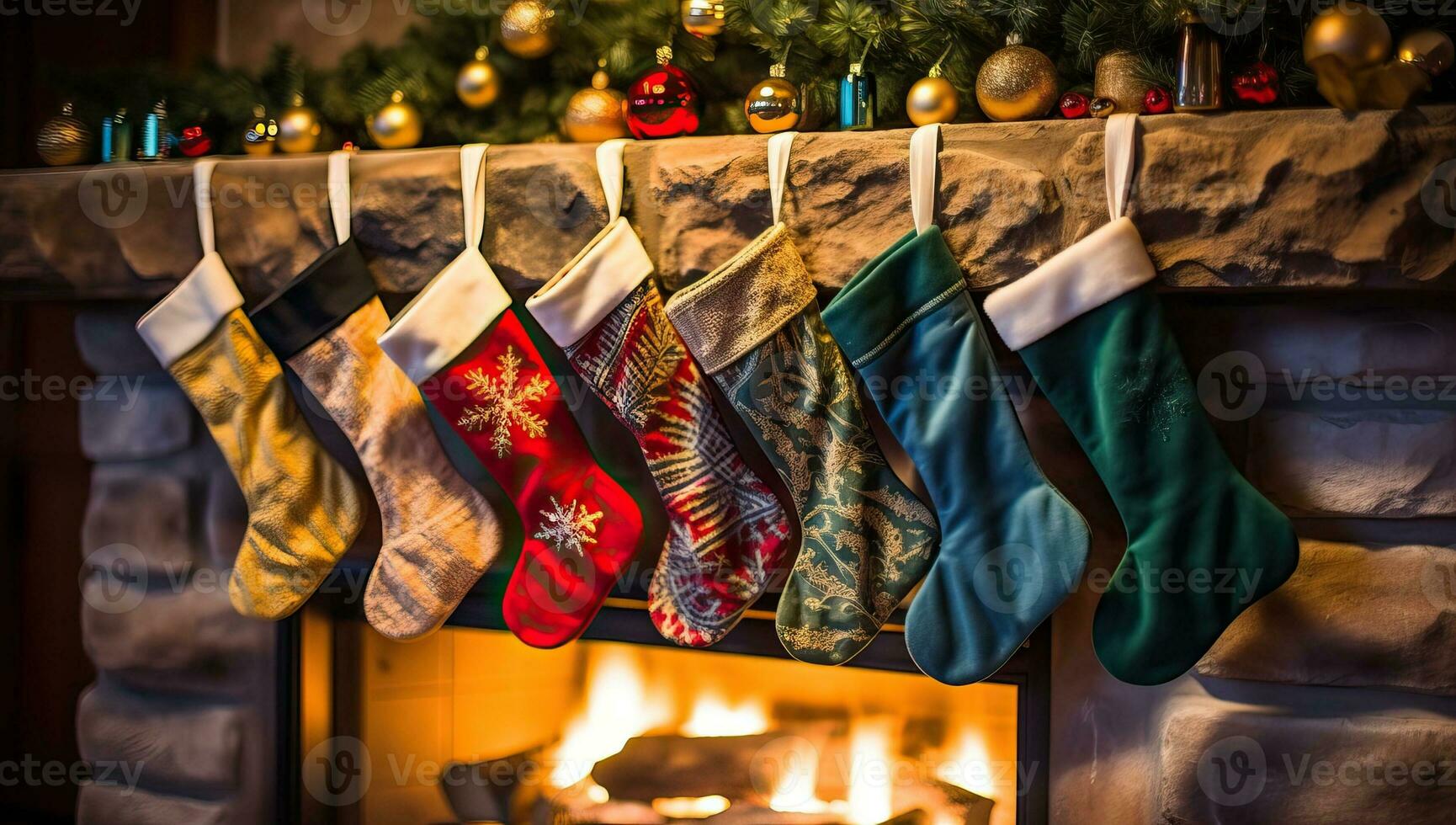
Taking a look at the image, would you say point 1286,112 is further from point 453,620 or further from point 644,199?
point 453,620

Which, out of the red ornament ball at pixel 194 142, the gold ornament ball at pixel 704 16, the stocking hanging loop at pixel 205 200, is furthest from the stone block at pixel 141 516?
the gold ornament ball at pixel 704 16

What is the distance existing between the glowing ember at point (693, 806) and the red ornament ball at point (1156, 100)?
1175mm

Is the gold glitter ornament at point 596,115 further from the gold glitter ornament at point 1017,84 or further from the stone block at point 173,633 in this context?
the stone block at point 173,633

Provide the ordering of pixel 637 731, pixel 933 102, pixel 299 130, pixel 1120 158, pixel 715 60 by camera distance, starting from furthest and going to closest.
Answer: pixel 637 731
pixel 299 130
pixel 715 60
pixel 933 102
pixel 1120 158

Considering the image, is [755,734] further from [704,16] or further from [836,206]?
[704,16]

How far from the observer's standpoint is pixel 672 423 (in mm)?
1438

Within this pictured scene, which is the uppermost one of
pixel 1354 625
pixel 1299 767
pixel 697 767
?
pixel 1354 625

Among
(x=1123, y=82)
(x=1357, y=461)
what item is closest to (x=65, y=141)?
(x=1123, y=82)

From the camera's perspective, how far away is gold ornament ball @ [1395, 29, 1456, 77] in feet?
3.85

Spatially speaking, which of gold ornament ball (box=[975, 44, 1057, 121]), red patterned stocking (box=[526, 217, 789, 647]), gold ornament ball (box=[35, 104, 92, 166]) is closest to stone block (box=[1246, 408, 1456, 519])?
gold ornament ball (box=[975, 44, 1057, 121])

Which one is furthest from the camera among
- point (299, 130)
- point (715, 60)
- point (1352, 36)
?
point (299, 130)

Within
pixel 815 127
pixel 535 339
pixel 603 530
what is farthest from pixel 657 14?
pixel 603 530

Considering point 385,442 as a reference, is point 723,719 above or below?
below

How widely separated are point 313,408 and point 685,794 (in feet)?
2.86
